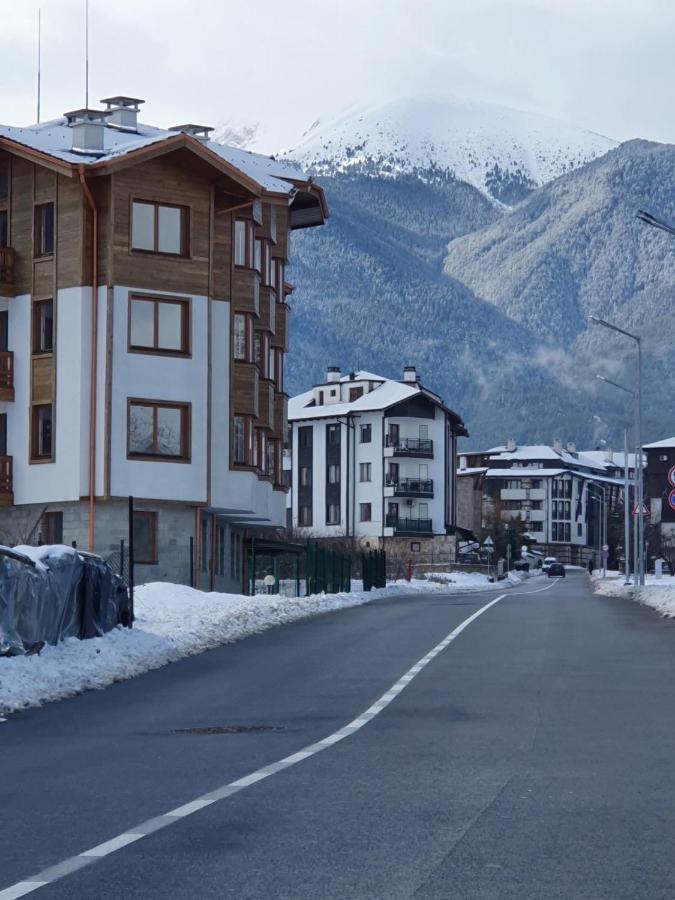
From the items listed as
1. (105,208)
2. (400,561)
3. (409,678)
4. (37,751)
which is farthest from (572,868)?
(400,561)

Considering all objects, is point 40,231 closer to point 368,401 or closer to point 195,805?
point 195,805

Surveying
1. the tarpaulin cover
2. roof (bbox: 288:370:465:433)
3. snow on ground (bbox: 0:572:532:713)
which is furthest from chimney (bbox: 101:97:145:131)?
roof (bbox: 288:370:465:433)

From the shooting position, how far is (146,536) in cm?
5088

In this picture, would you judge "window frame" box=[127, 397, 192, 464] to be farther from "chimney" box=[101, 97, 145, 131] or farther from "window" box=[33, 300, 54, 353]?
"chimney" box=[101, 97, 145, 131]

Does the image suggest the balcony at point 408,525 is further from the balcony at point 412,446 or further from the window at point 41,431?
the window at point 41,431

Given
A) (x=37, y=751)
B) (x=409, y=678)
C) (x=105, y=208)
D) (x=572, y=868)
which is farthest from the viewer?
(x=105, y=208)

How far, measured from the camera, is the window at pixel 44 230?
51.4 meters

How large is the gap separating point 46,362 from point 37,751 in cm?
3756

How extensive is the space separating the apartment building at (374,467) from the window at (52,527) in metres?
84.2

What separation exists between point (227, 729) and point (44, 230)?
3782cm

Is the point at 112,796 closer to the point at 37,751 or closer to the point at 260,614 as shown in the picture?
the point at 37,751

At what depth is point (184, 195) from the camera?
169 ft

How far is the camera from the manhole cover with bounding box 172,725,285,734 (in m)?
15.2

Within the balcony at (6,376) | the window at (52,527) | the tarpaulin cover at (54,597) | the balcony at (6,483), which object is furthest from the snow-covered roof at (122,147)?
the tarpaulin cover at (54,597)
